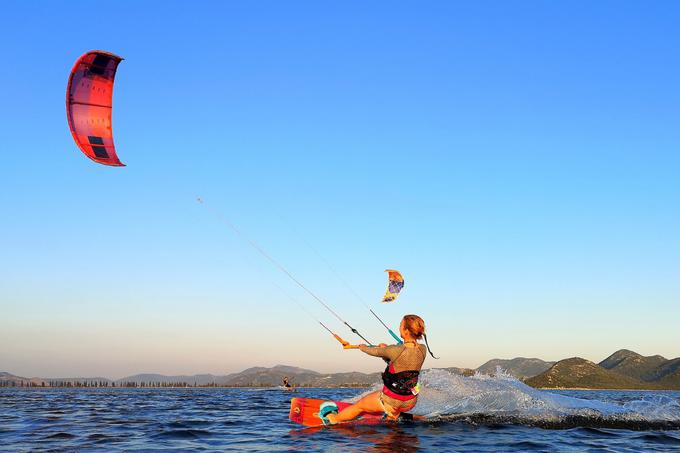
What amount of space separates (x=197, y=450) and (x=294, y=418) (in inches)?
177

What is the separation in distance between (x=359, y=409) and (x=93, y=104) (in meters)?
13.2

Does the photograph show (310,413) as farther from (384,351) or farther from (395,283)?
(395,283)

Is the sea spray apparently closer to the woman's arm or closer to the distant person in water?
the distant person in water

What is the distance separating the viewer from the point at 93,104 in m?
18.4

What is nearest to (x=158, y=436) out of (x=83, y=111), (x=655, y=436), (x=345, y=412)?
(x=345, y=412)

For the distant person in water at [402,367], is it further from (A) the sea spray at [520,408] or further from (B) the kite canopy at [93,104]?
(B) the kite canopy at [93,104]

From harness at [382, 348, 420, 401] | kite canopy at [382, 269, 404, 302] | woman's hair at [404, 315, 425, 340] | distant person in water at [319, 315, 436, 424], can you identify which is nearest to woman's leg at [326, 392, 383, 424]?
distant person in water at [319, 315, 436, 424]

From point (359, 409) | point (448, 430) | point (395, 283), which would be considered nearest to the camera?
point (359, 409)

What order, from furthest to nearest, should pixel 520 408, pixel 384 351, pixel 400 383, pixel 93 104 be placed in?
pixel 93 104 → pixel 520 408 → pixel 400 383 → pixel 384 351

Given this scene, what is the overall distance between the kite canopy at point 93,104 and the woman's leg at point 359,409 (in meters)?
10.7

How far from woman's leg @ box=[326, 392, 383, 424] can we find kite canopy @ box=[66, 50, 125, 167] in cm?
1065

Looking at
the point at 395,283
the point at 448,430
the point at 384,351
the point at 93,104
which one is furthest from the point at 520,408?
the point at 93,104

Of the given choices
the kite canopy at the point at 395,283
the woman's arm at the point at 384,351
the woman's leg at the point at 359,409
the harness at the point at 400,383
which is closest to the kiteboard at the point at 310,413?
the woman's leg at the point at 359,409

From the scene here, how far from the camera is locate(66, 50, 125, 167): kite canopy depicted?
58.1ft
